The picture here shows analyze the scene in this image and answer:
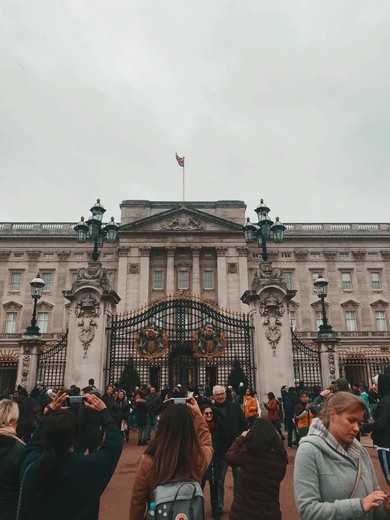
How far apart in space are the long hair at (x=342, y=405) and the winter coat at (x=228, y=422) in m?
3.91

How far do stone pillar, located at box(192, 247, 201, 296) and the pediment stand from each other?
2.33m

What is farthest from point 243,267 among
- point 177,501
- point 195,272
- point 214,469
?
point 177,501

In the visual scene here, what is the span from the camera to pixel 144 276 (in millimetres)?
42625

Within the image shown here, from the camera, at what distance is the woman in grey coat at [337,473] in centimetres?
251

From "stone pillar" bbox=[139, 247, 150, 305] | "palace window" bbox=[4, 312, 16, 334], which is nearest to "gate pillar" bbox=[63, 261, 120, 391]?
"stone pillar" bbox=[139, 247, 150, 305]

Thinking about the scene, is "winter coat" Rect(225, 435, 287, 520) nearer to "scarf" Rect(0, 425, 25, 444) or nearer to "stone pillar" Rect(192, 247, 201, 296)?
"scarf" Rect(0, 425, 25, 444)

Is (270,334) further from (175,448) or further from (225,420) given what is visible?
(175,448)

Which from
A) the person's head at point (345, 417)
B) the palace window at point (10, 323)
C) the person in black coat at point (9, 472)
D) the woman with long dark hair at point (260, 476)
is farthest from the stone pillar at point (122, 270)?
the person's head at point (345, 417)

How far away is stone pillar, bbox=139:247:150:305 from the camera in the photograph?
41562mm

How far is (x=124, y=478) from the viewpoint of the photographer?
8.18 meters

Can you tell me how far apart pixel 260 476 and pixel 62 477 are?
6.14 ft

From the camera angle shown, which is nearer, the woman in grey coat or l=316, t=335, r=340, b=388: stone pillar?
the woman in grey coat

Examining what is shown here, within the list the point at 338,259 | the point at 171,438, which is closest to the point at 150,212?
the point at 338,259

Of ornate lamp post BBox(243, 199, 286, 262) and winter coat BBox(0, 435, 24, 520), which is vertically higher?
ornate lamp post BBox(243, 199, 286, 262)
